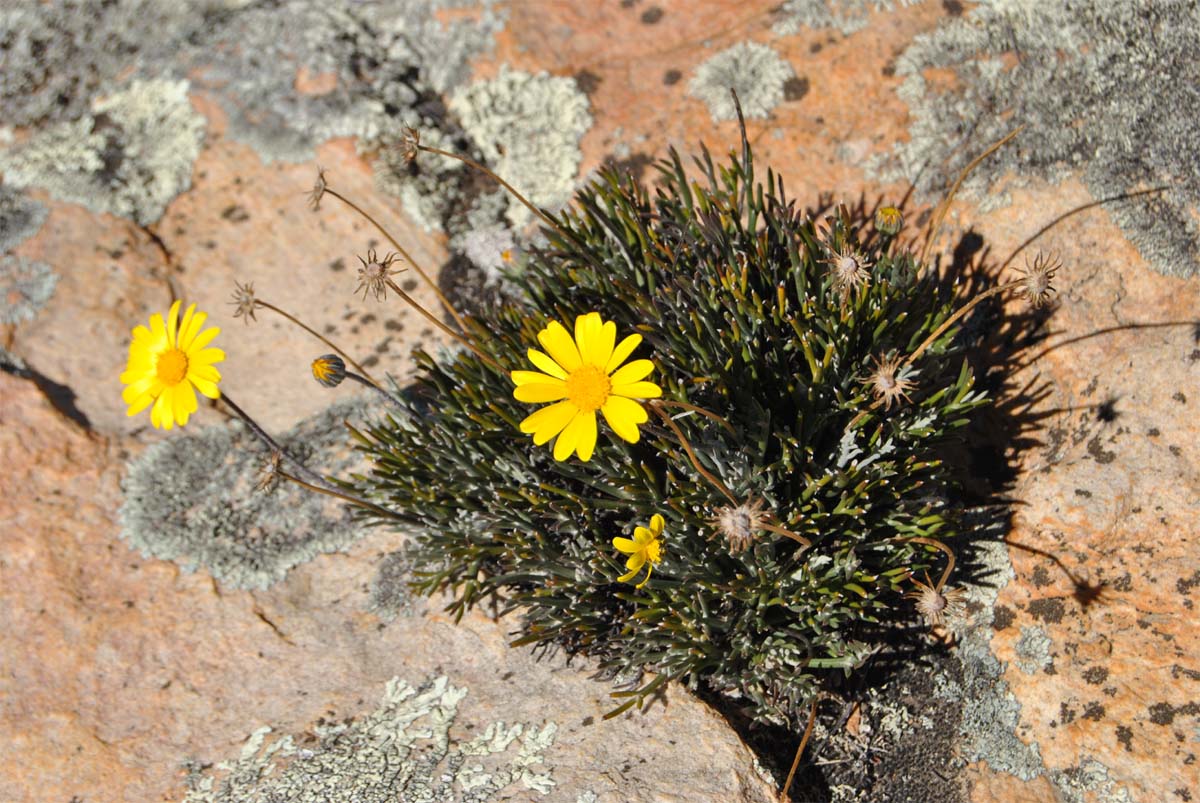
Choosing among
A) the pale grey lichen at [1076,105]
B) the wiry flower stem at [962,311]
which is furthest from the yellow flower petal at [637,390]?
the pale grey lichen at [1076,105]

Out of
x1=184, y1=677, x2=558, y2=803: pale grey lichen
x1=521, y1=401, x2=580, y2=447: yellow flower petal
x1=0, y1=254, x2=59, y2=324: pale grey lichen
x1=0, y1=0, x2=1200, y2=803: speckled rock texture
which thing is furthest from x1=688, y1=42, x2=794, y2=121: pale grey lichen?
x1=0, y1=254, x2=59, y2=324: pale grey lichen

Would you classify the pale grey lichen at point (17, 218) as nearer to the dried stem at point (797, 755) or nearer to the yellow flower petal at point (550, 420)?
the yellow flower petal at point (550, 420)

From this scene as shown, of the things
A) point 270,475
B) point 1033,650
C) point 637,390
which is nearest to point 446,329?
point 637,390

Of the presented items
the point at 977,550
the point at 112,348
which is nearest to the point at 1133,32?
the point at 977,550

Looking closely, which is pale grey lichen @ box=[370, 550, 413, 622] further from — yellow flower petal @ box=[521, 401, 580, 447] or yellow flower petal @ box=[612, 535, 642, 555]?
yellow flower petal @ box=[521, 401, 580, 447]

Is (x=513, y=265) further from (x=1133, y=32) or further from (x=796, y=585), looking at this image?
(x=1133, y=32)

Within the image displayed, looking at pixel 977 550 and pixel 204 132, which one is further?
pixel 204 132

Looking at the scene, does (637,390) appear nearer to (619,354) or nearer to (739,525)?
(619,354)
